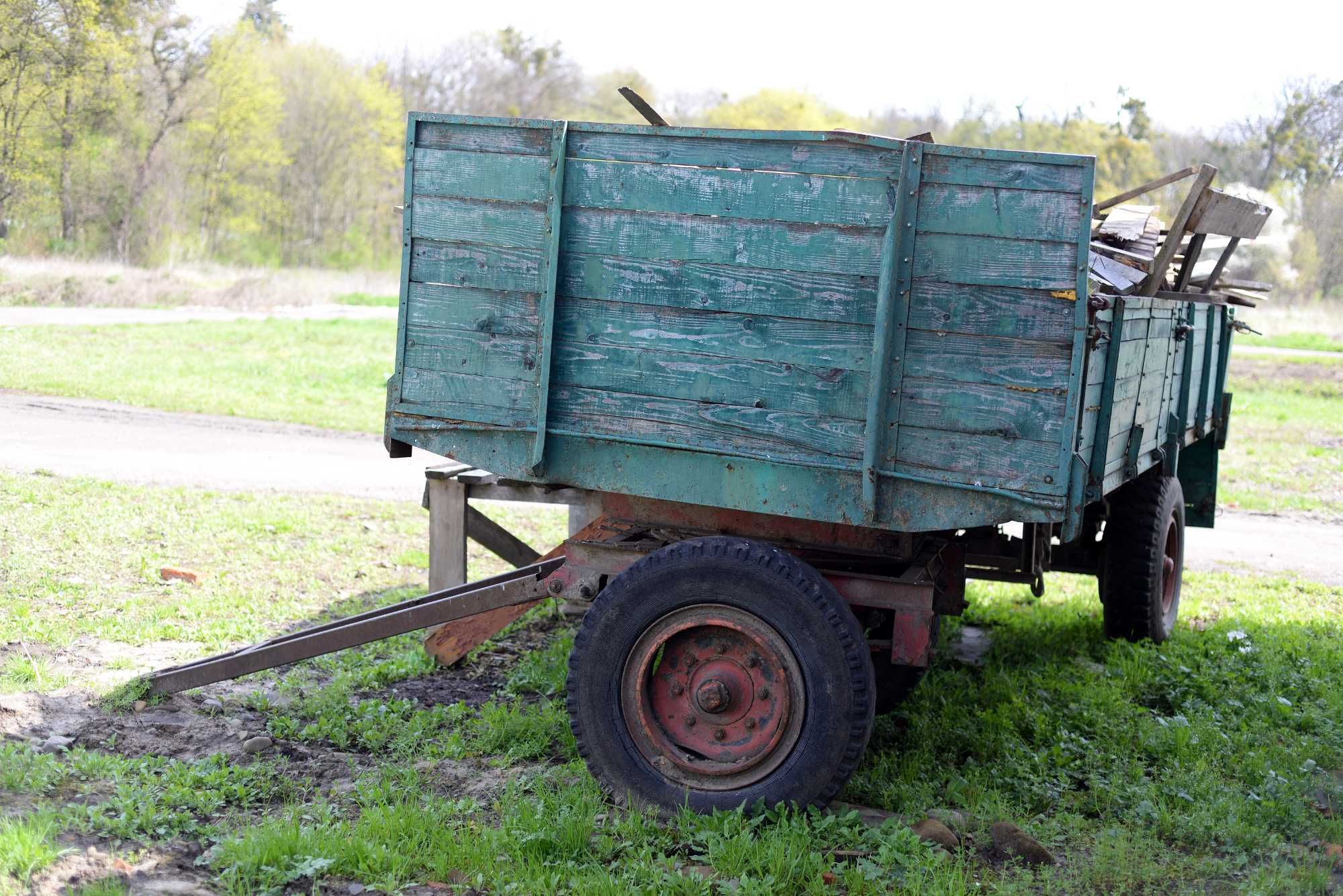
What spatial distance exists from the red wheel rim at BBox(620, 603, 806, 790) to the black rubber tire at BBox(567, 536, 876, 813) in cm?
4

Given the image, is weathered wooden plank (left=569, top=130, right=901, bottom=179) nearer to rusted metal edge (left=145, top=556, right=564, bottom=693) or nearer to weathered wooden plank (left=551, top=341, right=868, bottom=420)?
weathered wooden plank (left=551, top=341, right=868, bottom=420)

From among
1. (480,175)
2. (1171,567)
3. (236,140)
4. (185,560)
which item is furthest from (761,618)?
(236,140)

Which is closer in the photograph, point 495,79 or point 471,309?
point 471,309

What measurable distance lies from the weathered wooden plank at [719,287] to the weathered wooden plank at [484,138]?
15.4 inches

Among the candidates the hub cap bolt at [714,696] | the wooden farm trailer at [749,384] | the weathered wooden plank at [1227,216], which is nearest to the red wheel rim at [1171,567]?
the weathered wooden plank at [1227,216]

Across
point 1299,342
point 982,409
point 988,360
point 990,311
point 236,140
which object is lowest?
point 982,409

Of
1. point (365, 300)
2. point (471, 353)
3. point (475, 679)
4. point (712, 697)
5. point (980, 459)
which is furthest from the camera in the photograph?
point (365, 300)

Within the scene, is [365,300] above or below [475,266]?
below

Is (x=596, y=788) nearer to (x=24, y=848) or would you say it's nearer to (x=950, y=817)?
(x=950, y=817)

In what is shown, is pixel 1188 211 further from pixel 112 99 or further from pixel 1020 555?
pixel 112 99

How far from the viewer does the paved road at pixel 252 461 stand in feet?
29.0

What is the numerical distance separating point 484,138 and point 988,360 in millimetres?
1842

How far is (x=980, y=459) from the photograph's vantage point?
351cm

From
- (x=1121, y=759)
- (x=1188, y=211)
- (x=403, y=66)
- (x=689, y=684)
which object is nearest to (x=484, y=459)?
(x=689, y=684)
